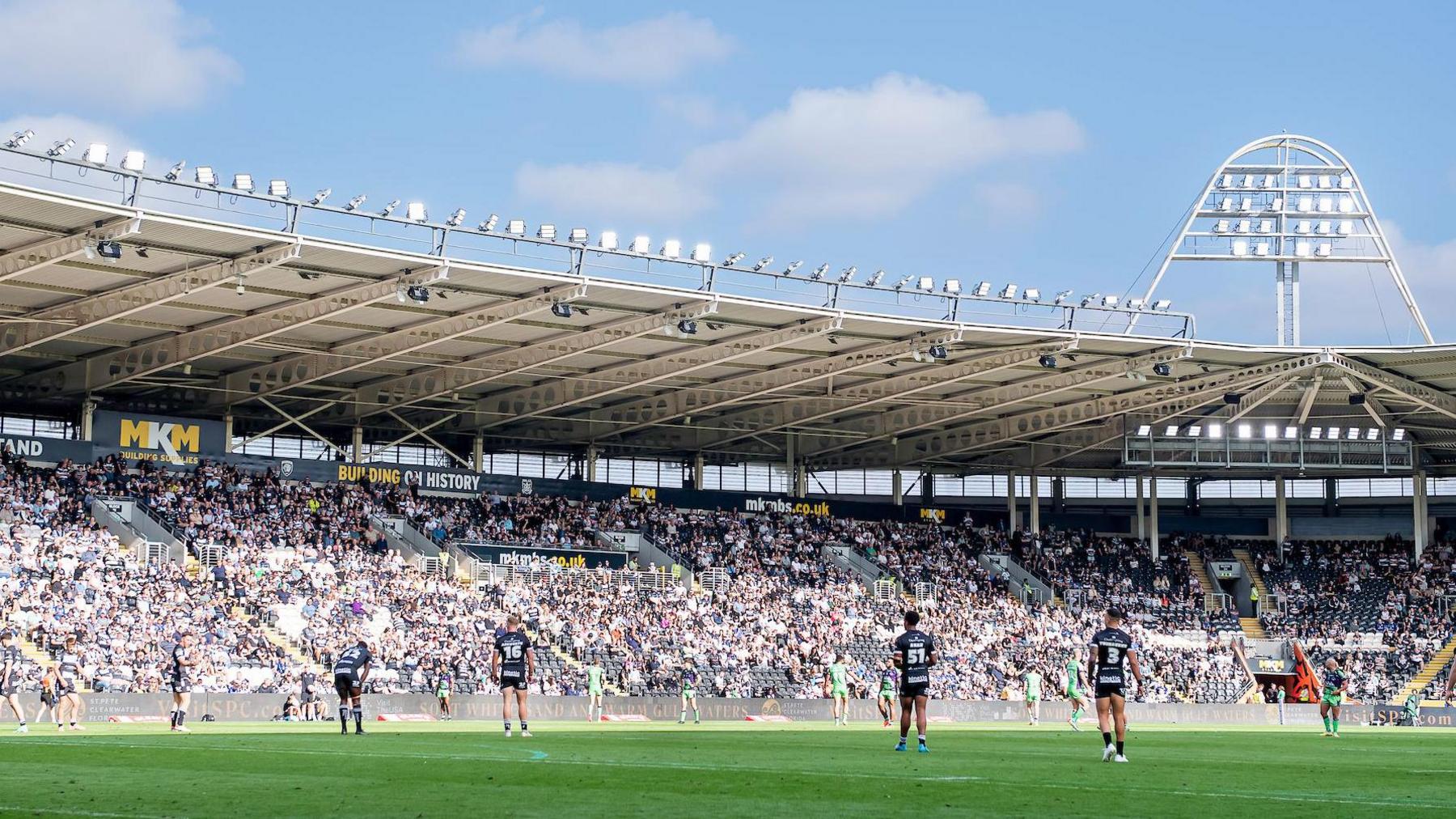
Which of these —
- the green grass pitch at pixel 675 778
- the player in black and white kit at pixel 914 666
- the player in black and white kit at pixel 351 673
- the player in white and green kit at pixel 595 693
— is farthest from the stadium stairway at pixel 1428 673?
the player in black and white kit at pixel 351 673

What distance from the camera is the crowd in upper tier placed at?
4100cm

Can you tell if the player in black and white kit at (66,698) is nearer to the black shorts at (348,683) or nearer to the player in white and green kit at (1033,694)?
the black shorts at (348,683)

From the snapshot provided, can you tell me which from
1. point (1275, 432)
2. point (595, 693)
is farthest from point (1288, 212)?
point (595, 693)

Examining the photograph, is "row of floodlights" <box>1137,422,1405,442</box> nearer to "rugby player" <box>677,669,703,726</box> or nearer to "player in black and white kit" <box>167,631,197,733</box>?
"rugby player" <box>677,669,703,726</box>

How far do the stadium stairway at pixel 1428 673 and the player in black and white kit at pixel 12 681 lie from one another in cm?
4631

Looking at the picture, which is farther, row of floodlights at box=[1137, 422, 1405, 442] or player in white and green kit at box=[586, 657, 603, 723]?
row of floodlights at box=[1137, 422, 1405, 442]

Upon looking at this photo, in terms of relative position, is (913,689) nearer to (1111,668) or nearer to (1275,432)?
(1111,668)

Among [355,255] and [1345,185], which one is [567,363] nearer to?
[355,255]

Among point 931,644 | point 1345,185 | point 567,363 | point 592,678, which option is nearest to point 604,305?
point 567,363

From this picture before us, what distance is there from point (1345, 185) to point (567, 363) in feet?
110

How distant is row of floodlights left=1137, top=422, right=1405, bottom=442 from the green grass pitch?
4421 cm

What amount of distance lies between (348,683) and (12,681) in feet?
28.2

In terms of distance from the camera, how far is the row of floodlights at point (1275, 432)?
6700cm

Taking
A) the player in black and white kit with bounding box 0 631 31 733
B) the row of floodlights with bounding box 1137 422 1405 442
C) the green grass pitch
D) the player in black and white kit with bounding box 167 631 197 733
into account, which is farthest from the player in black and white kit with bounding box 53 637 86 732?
the row of floodlights with bounding box 1137 422 1405 442
